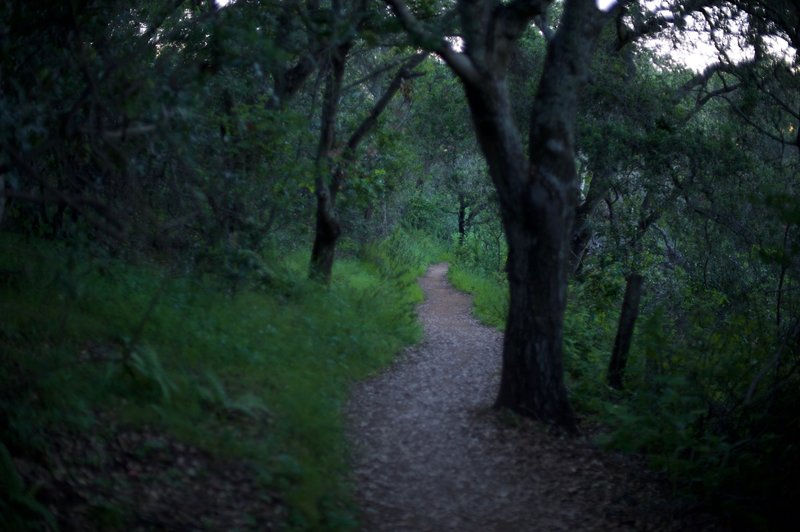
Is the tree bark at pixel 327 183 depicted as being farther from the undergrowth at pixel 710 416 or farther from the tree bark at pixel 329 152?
the undergrowth at pixel 710 416

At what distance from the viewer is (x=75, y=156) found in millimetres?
7898

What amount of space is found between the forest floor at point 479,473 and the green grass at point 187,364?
16.8 inches

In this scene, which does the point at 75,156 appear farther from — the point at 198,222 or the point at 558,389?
the point at 558,389

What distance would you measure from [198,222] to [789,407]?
22.1ft

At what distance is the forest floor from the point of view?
22.0 ft

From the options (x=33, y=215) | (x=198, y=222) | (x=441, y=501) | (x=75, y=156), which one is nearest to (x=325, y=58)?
(x=198, y=222)

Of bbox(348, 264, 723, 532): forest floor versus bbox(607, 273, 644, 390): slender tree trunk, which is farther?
bbox(607, 273, 644, 390): slender tree trunk

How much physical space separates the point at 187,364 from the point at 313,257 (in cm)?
692

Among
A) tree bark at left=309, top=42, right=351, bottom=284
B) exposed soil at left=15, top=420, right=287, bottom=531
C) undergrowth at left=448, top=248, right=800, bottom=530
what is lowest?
exposed soil at left=15, top=420, right=287, bottom=531

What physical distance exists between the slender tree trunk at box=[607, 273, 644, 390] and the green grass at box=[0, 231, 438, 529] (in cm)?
324

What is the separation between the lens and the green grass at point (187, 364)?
623 centimetres

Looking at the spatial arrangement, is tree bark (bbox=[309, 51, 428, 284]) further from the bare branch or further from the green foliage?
the green foliage

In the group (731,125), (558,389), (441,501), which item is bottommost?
(441,501)

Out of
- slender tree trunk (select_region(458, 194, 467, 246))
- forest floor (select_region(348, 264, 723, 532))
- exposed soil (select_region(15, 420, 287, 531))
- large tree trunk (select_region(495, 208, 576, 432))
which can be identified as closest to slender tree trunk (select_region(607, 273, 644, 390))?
forest floor (select_region(348, 264, 723, 532))
